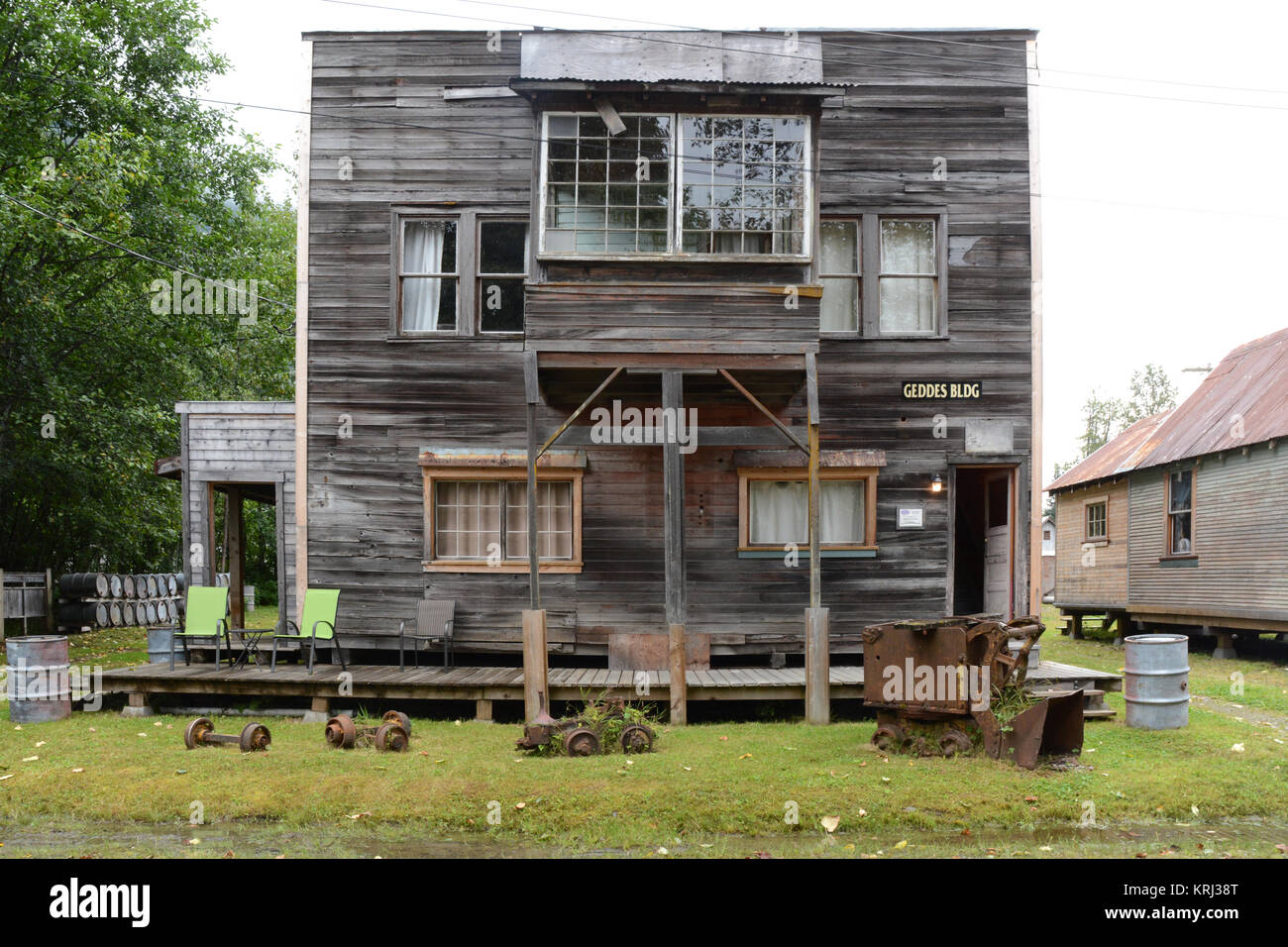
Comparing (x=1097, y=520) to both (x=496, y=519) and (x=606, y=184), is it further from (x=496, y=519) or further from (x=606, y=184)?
(x=606, y=184)

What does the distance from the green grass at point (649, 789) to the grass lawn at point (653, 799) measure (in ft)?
0.06

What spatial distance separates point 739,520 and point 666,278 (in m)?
3.28

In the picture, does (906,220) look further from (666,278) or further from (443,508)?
(443,508)

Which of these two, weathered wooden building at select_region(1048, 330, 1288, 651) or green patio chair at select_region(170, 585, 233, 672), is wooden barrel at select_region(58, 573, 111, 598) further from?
weathered wooden building at select_region(1048, 330, 1288, 651)

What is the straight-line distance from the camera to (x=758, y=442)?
443 inches

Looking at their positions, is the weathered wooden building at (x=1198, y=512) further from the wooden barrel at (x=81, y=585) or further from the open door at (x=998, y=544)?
the wooden barrel at (x=81, y=585)

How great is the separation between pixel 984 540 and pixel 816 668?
545 centimetres

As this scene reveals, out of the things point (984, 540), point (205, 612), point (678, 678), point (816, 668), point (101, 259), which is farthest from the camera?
point (101, 259)

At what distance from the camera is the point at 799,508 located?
1270cm

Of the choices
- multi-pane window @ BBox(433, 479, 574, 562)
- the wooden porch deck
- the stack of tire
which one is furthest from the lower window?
the stack of tire

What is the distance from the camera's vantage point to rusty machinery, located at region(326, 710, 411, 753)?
9.13 m

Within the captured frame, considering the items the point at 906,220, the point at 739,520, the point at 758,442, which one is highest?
the point at 906,220

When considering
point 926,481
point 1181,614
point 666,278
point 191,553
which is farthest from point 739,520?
point 1181,614

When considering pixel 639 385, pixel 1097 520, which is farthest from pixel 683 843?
pixel 1097 520
